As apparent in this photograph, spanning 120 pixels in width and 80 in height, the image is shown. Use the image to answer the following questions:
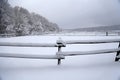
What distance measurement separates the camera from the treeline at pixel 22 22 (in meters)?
2.32

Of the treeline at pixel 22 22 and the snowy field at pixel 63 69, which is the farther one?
the treeline at pixel 22 22

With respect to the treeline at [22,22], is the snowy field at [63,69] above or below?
below

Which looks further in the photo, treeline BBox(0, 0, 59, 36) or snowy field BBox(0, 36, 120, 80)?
treeline BBox(0, 0, 59, 36)

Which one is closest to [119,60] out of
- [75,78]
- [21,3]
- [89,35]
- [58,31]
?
[89,35]

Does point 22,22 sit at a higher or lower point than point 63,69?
higher

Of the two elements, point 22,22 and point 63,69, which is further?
point 22,22

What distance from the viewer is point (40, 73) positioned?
151cm

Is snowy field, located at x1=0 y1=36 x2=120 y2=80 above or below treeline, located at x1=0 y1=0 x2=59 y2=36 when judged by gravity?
below

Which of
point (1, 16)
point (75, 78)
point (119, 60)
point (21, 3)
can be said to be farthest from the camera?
point (21, 3)

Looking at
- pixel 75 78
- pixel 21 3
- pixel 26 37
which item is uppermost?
pixel 21 3

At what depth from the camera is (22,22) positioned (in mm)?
2582

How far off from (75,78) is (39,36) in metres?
1.33

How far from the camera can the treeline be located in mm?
2324

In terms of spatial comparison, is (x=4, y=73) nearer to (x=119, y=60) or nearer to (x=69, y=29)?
(x=69, y=29)
